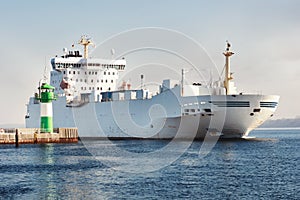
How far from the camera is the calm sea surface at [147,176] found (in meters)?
23.7

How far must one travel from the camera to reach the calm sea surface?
77.8ft

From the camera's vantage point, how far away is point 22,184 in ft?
86.0

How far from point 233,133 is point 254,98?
531 cm

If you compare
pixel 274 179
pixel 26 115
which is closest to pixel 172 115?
pixel 274 179

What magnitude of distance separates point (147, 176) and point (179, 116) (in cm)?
2566

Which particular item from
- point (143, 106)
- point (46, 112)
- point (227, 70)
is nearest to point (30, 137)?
point (46, 112)

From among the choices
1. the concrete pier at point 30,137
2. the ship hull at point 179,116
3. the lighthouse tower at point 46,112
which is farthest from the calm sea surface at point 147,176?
the lighthouse tower at point 46,112

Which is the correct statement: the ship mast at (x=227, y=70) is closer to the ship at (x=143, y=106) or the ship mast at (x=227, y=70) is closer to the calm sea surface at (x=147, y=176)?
the ship at (x=143, y=106)

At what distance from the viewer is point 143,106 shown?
59312 millimetres

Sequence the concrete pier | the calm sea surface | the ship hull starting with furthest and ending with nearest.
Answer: the concrete pier → the ship hull → the calm sea surface

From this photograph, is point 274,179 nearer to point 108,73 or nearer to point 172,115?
point 172,115

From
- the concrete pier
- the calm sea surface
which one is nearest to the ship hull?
the concrete pier

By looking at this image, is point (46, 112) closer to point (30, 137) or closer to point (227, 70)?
point (30, 137)

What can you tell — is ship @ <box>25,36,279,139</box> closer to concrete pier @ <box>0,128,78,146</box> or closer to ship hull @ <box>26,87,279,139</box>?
ship hull @ <box>26,87,279,139</box>
